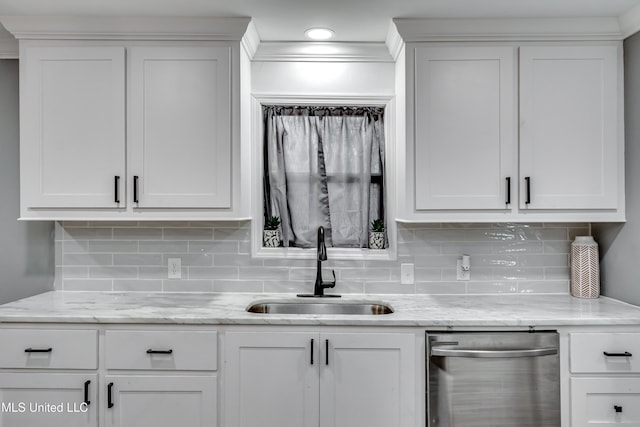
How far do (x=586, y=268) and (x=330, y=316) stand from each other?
1.50 m

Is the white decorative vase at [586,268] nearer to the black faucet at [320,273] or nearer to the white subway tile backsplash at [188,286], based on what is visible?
the black faucet at [320,273]

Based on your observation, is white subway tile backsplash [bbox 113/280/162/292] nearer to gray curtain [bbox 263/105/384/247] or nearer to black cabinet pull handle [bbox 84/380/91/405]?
black cabinet pull handle [bbox 84/380/91/405]

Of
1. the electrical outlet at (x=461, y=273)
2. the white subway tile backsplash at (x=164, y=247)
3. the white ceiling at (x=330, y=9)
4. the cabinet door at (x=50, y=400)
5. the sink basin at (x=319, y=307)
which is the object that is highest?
the white ceiling at (x=330, y=9)

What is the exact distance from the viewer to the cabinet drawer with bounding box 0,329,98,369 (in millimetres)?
1979

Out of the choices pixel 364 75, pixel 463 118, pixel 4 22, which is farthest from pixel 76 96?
pixel 463 118

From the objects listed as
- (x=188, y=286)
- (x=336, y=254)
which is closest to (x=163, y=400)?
(x=188, y=286)

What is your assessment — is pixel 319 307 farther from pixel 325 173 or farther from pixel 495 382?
pixel 495 382

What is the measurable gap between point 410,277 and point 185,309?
50.2 inches

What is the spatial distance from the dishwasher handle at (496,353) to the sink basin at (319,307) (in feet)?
1.81

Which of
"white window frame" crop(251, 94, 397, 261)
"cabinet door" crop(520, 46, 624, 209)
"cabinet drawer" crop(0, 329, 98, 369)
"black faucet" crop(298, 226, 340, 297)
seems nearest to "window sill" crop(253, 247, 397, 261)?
"white window frame" crop(251, 94, 397, 261)

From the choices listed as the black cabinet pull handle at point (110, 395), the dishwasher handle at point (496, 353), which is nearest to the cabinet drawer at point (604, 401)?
the dishwasher handle at point (496, 353)

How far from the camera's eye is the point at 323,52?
2529 millimetres

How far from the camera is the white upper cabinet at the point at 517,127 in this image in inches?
86.3

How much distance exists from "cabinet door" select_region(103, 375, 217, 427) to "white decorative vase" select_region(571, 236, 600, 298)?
2021 mm
